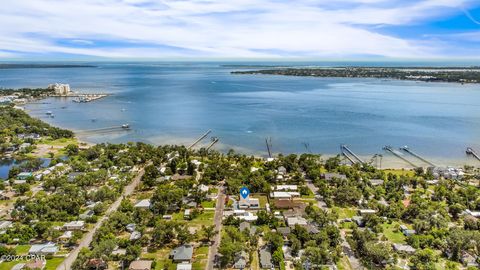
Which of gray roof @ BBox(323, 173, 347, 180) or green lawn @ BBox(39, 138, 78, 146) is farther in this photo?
green lawn @ BBox(39, 138, 78, 146)

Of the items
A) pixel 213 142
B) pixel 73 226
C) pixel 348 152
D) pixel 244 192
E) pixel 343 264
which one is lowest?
pixel 343 264

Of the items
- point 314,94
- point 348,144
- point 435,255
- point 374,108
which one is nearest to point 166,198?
point 435,255

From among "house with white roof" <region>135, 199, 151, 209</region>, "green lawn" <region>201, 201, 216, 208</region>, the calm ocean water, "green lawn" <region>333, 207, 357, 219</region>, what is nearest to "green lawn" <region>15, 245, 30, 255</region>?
"house with white roof" <region>135, 199, 151, 209</region>

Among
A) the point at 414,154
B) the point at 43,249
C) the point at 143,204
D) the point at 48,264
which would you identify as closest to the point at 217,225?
the point at 143,204

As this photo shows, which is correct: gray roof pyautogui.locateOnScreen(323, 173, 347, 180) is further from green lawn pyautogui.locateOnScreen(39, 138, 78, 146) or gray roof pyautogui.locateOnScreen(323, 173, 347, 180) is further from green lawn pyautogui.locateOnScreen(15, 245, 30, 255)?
green lawn pyautogui.locateOnScreen(39, 138, 78, 146)

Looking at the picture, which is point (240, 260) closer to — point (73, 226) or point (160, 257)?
point (160, 257)

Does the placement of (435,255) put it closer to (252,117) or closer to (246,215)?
(246,215)

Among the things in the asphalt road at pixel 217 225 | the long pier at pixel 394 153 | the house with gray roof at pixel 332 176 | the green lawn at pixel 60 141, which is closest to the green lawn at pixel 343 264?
the asphalt road at pixel 217 225
